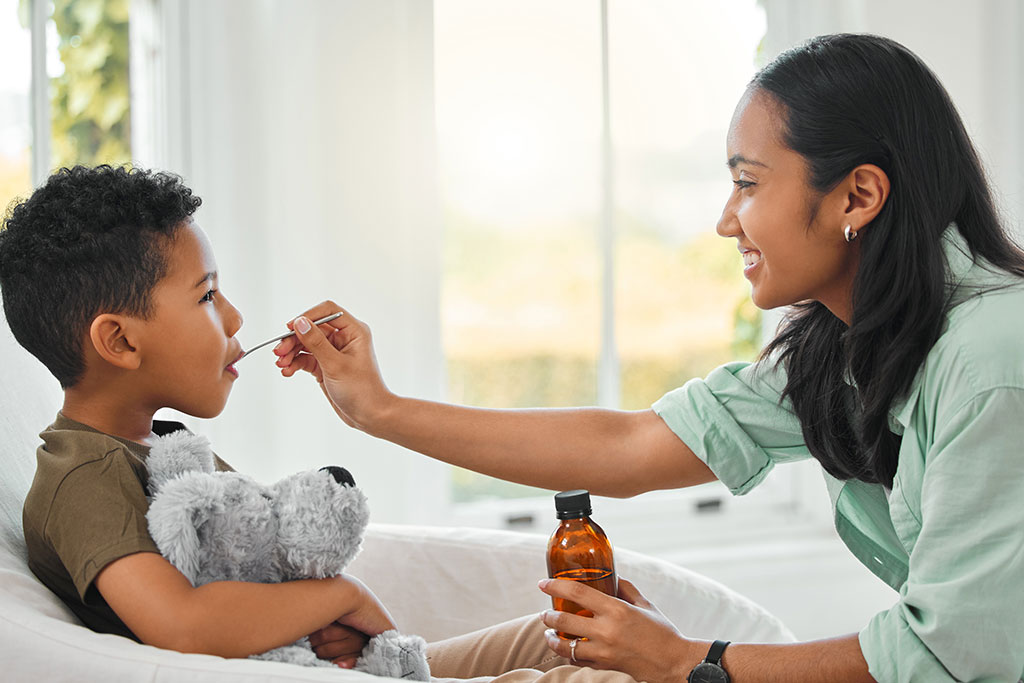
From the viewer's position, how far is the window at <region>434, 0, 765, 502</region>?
2.25 m

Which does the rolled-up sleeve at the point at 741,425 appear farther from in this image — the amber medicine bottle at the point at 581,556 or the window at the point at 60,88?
the window at the point at 60,88

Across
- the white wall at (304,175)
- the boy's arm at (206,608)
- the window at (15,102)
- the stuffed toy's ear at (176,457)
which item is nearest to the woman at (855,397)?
the boy's arm at (206,608)

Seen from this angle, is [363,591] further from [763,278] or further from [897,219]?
[897,219]

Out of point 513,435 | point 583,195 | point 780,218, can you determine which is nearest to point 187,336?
point 513,435

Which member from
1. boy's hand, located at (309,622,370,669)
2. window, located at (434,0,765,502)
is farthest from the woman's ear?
window, located at (434,0,765,502)

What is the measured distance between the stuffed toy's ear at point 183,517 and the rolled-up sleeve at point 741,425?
0.63 meters

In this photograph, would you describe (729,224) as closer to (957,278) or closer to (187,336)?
(957,278)

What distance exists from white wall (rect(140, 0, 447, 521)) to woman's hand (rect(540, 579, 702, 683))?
3.29 feet

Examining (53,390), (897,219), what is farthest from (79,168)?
(897,219)

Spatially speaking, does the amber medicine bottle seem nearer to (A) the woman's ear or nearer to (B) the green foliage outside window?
(A) the woman's ear

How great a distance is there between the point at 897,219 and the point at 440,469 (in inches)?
Result: 49.8

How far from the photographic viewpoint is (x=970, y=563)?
0.92m

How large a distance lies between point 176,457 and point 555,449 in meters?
0.51

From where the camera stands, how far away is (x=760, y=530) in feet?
8.04
